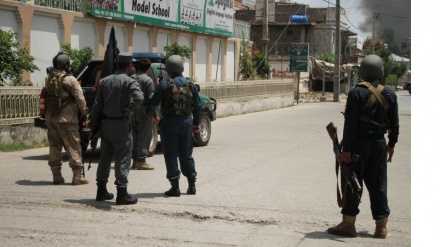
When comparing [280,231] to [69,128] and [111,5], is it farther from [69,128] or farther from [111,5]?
[111,5]

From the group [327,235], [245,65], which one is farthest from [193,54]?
[327,235]

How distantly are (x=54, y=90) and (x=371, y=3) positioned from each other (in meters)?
5.19

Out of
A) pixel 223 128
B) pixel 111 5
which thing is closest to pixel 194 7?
pixel 111 5

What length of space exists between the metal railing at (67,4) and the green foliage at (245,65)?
1621cm

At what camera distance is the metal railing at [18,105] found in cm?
1429

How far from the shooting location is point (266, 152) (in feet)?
48.6

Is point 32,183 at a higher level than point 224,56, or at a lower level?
lower

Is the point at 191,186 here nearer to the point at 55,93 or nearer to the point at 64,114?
the point at 64,114

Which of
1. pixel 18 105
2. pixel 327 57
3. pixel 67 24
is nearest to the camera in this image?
pixel 18 105

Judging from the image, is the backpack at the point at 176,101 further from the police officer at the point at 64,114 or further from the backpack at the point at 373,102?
the backpack at the point at 373,102

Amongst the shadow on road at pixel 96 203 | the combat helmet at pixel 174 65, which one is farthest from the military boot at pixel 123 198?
the combat helmet at pixel 174 65

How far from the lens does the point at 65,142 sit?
33.3ft

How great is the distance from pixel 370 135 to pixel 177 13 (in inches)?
910

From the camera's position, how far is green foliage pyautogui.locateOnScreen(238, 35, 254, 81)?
127 feet
